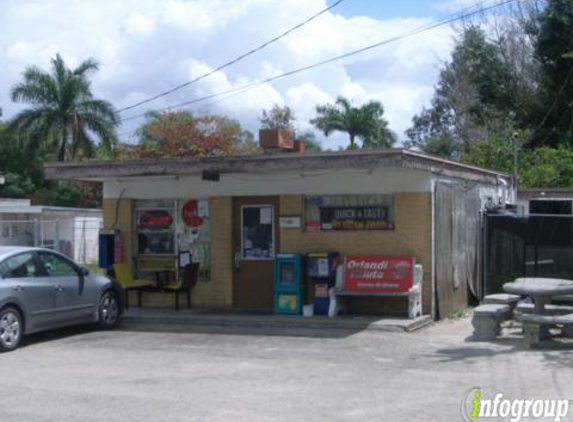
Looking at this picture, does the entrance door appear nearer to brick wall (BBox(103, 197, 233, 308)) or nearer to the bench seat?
brick wall (BBox(103, 197, 233, 308))

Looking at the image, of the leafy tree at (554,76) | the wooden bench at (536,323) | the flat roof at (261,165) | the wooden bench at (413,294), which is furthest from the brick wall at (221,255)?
the leafy tree at (554,76)

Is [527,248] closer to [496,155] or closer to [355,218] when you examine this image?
[355,218]

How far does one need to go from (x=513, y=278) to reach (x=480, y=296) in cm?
114

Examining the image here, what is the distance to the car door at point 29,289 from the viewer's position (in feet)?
39.0

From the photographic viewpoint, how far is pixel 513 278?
1561 cm

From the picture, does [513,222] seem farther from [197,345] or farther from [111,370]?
[111,370]

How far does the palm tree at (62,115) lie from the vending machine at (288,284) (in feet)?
103

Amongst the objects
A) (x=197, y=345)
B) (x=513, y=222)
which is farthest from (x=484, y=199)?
(x=197, y=345)

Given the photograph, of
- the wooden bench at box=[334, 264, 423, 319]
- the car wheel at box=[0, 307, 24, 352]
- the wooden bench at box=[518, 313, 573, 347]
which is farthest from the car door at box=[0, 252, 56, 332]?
the wooden bench at box=[518, 313, 573, 347]

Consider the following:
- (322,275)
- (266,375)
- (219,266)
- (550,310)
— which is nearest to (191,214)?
(219,266)

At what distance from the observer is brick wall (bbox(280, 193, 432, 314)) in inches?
561

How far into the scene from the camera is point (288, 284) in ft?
47.8

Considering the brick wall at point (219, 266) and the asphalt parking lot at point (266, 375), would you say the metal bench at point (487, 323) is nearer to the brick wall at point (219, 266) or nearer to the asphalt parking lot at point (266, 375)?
the asphalt parking lot at point (266, 375)


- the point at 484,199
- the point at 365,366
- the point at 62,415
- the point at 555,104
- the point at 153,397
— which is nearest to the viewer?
the point at 62,415
